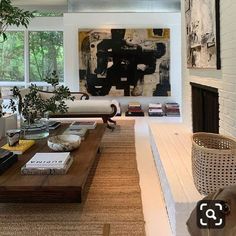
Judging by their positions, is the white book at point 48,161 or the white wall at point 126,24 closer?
the white book at point 48,161

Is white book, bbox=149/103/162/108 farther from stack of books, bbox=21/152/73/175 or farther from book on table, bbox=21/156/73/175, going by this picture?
book on table, bbox=21/156/73/175

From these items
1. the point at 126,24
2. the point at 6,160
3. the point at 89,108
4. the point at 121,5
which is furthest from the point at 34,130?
the point at 121,5

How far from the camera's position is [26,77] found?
8.60 metres

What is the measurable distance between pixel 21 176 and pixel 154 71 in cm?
603

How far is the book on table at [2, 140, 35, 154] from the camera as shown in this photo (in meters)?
2.81

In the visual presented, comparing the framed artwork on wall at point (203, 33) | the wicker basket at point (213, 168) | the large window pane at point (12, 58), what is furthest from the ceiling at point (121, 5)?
the wicker basket at point (213, 168)

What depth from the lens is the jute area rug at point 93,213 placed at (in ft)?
7.09

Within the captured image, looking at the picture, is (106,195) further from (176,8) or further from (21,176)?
(176,8)

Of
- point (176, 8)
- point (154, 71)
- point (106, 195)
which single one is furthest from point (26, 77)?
point (106, 195)

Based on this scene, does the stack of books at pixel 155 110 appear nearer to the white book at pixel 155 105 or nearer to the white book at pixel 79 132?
the white book at pixel 155 105

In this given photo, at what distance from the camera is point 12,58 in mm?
8602

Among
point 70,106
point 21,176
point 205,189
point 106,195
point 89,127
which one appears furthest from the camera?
point 70,106

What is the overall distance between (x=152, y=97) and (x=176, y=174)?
18.4 feet

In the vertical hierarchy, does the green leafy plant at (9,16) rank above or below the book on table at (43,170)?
above
